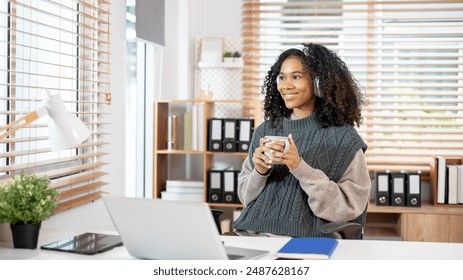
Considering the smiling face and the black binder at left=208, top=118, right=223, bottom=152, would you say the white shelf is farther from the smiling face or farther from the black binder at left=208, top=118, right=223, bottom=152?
the smiling face

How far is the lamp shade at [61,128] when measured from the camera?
69.6 inches

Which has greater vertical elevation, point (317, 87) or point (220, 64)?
point (220, 64)

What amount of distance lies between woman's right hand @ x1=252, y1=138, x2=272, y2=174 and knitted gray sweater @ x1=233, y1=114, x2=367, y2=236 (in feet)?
0.39

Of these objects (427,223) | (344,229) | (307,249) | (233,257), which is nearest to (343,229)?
(344,229)

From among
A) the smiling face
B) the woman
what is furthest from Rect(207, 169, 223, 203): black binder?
the smiling face

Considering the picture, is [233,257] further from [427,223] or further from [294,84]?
→ [427,223]

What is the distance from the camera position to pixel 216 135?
4.04m

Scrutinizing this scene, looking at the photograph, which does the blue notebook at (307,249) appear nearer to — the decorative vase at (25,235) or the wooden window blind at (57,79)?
the decorative vase at (25,235)

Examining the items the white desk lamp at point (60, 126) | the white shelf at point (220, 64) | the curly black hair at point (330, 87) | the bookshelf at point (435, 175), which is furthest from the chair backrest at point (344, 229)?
the white shelf at point (220, 64)

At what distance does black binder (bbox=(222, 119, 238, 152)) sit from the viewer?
403 cm

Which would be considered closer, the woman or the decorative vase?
the decorative vase

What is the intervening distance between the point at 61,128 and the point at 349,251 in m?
0.91

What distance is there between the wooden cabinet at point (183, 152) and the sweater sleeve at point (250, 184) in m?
1.26
